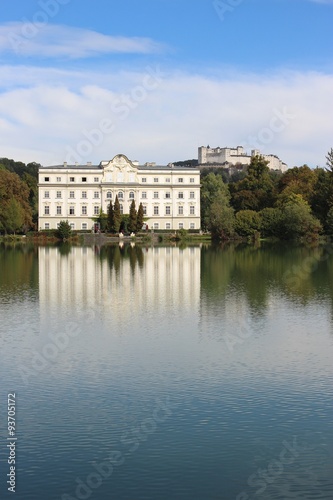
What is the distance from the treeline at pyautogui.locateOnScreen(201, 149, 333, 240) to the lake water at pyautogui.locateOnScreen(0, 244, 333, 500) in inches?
1725

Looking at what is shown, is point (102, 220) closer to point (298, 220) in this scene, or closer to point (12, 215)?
point (12, 215)

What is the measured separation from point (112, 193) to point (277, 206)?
1836 cm

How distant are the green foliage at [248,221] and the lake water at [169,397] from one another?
4676 cm

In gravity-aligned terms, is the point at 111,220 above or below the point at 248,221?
above

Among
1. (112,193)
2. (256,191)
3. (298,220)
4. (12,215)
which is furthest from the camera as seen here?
(112,193)

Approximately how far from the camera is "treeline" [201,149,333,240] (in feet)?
211

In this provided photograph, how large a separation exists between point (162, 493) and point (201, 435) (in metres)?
1.69

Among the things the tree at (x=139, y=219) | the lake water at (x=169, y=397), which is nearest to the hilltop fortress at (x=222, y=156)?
the tree at (x=139, y=219)

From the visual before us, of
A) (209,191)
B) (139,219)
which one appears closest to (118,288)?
(139,219)

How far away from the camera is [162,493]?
7.07m

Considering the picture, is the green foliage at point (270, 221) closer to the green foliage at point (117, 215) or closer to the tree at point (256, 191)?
the tree at point (256, 191)

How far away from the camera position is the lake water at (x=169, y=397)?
24.5 feet

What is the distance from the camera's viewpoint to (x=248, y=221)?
67.8 meters

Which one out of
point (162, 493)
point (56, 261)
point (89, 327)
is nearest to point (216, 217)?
→ point (56, 261)
